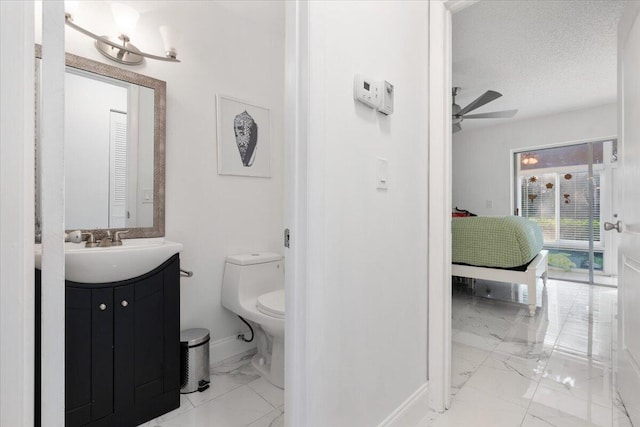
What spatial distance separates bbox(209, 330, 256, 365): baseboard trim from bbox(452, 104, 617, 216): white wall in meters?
4.60

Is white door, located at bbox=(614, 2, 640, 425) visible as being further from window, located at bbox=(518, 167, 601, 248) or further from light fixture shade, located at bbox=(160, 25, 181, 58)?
window, located at bbox=(518, 167, 601, 248)

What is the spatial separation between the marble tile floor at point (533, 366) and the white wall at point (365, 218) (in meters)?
0.41

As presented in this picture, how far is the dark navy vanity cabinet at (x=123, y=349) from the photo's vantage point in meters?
1.20

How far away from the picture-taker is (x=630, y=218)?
1.39m

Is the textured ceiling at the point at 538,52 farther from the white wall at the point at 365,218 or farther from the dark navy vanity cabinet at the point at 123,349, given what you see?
the dark navy vanity cabinet at the point at 123,349

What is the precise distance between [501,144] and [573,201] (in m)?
1.31

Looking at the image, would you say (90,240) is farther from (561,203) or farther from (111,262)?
(561,203)

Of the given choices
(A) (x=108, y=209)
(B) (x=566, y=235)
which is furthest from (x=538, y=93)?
(A) (x=108, y=209)

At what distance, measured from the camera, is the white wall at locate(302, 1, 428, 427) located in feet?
3.14

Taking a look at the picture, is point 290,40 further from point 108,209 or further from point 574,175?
point 574,175

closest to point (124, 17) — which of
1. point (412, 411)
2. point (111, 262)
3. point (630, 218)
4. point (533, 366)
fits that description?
point (111, 262)

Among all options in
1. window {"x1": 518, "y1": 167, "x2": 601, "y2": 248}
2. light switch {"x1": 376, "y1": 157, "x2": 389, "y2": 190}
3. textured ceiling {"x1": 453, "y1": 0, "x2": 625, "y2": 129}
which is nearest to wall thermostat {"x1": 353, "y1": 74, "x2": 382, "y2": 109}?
light switch {"x1": 376, "y1": 157, "x2": 389, "y2": 190}

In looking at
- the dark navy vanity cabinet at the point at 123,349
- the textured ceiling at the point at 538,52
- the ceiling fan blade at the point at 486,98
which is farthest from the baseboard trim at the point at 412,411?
the ceiling fan blade at the point at 486,98

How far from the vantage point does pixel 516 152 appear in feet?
16.5
